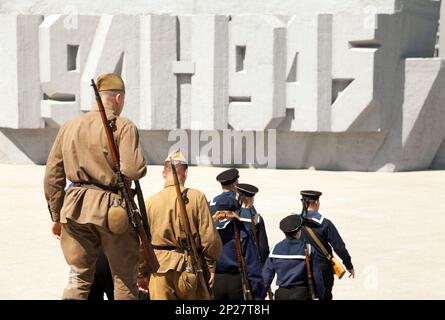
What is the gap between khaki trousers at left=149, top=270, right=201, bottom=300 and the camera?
5426 millimetres

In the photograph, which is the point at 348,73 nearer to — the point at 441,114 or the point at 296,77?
the point at 296,77

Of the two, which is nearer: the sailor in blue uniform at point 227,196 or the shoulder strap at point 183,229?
the shoulder strap at point 183,229

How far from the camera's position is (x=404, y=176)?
18219 millimetres

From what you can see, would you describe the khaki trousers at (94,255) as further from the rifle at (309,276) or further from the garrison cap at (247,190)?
the garrison cap at (247,190)

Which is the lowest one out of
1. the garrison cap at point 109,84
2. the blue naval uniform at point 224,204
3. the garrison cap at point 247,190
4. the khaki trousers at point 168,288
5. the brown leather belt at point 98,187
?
the khaki trousers at point 168,288

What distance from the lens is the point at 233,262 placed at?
243 inches

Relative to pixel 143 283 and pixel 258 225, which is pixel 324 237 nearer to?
pixel 258 225

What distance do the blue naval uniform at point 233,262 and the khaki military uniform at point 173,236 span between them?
26.7 inches

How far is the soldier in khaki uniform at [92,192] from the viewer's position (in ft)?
17.5

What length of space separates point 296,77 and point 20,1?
6.20m

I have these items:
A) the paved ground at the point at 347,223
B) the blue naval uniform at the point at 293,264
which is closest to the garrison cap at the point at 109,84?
the blue naval uniform at the point at 293,264

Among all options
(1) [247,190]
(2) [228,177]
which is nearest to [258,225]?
(1) [247,190]

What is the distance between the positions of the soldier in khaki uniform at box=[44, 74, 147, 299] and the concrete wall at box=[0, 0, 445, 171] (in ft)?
42.9

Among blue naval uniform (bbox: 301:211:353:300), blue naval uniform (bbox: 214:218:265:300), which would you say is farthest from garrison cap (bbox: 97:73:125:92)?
blue naval uniform (bbox: 301:211:353:300)
